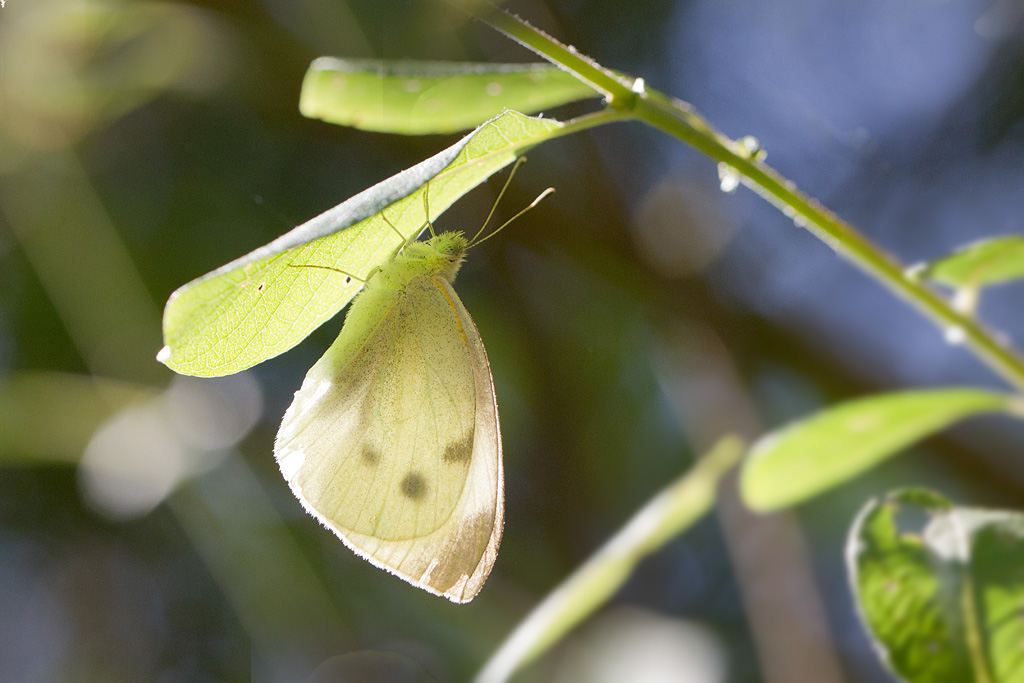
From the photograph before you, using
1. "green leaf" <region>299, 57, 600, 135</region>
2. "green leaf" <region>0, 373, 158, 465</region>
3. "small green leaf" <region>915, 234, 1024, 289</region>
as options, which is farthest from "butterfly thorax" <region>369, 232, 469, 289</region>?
"green leaf" <region>0, 373, 158, 465</region>

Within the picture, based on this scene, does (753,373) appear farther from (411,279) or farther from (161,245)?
(161,245)

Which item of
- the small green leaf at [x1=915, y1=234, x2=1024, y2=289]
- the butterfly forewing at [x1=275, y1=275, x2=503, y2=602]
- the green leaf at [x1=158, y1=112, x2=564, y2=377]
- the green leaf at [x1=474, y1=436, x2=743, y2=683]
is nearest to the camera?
the green leaf at [x1=158, y1=112, x2=564, y2=377]

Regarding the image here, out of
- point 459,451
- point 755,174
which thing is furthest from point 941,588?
point 459,451

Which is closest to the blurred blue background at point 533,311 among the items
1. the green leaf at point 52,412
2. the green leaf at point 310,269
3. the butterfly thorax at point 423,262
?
the green leaf at point 52,412

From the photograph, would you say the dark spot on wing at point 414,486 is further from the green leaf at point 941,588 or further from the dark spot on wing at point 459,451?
the green leaf at point 941,588

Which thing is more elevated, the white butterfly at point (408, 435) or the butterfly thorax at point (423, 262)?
the butterfly thorax at point (423, 262)

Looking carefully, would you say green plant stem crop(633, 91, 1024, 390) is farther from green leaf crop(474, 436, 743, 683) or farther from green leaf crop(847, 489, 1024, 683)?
green leaf crop(474, 436, 743, 683)
